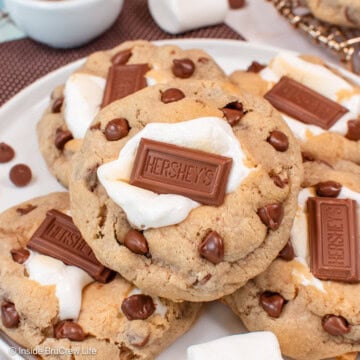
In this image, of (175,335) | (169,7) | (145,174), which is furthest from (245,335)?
(169,7)

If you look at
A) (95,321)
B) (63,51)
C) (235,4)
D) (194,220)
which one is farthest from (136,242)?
(235,4)

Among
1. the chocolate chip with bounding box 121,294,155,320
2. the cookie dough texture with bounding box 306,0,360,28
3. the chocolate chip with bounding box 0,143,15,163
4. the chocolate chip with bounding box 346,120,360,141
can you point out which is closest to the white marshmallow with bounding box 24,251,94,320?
the chocolate chip with bounding box 121,294,155,320

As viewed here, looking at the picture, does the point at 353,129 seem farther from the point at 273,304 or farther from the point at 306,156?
the point at 273,304

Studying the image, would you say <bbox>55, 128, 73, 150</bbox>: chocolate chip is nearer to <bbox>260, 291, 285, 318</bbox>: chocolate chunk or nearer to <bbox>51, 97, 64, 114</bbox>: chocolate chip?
<bbox>51, 97, 64, 114</bbox>: chocolate chip

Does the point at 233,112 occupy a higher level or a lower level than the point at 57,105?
higher

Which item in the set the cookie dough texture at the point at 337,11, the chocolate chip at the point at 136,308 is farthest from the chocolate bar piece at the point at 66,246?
the cookie dough texture at the point at 337,11

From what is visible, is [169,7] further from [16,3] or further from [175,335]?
[175,335]
